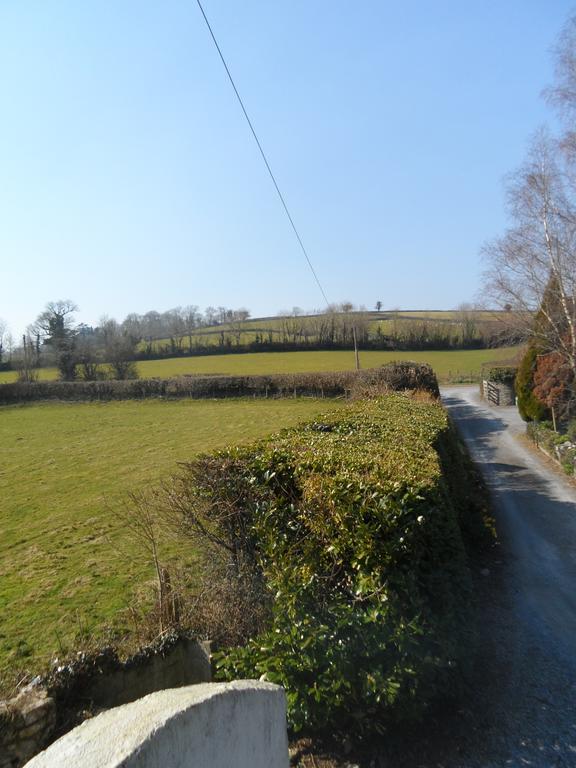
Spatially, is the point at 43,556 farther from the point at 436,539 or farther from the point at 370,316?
the point at 370,316

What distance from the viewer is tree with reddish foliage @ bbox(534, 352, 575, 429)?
18547 mm

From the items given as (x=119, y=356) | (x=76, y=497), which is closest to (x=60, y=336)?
(x=119, y=356)

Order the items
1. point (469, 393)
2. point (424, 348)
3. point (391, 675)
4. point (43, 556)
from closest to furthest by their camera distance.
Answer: point (391, 675) < point (43, 556) < point (469, 393) < point (424, 348)

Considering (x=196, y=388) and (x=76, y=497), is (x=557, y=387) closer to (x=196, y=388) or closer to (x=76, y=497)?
(x=76, y=497)

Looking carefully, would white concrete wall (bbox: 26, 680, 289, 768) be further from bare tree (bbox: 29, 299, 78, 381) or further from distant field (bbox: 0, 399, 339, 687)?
bare tree (bbox: 29, 299, 78, 381)

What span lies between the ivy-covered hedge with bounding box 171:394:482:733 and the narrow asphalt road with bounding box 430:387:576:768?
0.51m

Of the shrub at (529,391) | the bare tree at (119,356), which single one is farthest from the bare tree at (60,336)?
the shrub at (529,391)

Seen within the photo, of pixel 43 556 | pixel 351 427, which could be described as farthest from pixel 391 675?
pixel 43 556

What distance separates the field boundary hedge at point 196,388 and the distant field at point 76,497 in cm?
241

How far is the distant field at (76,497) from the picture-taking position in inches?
262

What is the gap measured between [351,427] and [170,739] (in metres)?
6.53

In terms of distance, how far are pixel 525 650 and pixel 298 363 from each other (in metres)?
51.2

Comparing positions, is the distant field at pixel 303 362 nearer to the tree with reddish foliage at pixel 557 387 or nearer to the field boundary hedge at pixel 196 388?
the field boundary hedge at pixel 196 388

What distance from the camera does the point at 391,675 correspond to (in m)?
3.75
